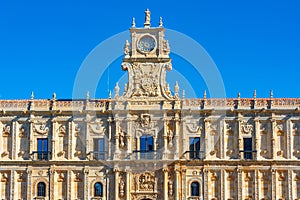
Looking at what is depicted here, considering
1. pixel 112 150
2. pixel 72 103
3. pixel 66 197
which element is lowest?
pixel 66 197

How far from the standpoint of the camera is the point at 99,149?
57.4 m

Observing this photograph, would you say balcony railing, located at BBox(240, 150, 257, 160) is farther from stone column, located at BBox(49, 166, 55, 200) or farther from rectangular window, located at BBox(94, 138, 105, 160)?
stone column, located at BBox(49, 166, 55, 200)

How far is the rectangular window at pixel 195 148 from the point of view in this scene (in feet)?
186

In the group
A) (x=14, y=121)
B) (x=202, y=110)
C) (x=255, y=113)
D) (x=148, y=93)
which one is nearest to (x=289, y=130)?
(x=255, y=113)

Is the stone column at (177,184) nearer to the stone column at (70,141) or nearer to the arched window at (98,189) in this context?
the arched window at (98,189)

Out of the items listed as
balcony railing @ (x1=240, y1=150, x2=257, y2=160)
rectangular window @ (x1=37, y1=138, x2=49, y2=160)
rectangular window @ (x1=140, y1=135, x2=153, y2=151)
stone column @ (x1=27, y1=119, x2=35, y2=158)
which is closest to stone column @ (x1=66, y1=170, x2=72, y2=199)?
rectangular window @ (x1=37, y1=138, x2=49, y2=160)

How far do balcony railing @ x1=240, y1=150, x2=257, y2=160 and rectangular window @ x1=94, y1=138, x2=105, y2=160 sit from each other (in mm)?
11661

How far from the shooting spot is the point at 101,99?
58000 millimetres

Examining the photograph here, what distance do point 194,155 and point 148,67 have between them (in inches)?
331

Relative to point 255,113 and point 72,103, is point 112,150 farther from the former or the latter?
point 255,113

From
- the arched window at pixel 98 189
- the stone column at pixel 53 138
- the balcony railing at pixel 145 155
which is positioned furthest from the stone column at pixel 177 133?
the stone column at pixel 53 138

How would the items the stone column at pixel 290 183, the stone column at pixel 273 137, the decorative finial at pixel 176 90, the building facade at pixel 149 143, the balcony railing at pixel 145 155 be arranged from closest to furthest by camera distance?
1. the stone column at pixel 290 183
2. the stone column at pixel 273 137
3. the building facade at pixel 149 143
4. the balcony railing at pixel 145 155
5. the decorative finial at pixel 176 90

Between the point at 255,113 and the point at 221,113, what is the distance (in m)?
2.84

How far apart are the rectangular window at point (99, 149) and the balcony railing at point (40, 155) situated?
13.0 feet
